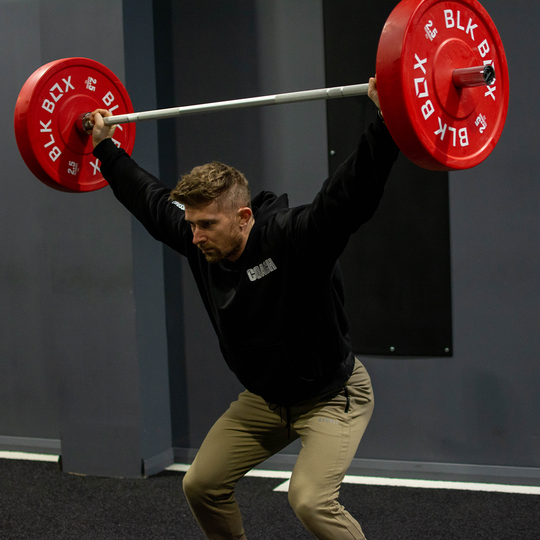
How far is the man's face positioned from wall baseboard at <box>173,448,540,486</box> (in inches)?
68.0

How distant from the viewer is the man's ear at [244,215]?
76.0 inches

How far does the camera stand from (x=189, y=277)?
349 centimetres

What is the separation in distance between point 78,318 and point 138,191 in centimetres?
136

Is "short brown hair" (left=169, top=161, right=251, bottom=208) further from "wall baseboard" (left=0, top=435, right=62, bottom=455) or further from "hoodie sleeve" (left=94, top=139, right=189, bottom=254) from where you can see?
"wall baseboard" (left=0, top=435, right=62, bottom=455)

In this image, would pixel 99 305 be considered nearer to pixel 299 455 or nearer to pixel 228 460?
pixel 228 460

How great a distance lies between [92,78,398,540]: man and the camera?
177cm

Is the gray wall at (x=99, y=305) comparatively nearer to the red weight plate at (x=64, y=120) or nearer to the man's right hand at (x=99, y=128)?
the red weight plate at (x=64, y=120)

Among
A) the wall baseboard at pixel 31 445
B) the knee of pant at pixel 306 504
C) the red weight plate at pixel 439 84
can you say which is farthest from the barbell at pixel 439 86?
the wall baseboard at pixel 31 445

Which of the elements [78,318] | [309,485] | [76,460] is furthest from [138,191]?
[76,460]

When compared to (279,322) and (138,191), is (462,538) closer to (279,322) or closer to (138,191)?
(279,322)

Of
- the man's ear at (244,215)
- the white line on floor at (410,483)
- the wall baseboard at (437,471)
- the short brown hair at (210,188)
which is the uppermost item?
the short brown hair at (210,188)

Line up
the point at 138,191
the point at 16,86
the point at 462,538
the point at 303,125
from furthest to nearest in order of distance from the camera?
1. the point at 16,86
2. the point at 303,125
3. the point at 462,538
4. the point at 138,191

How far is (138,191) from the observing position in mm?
2242

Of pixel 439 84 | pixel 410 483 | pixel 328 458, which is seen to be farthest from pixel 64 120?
pixel 410 483
